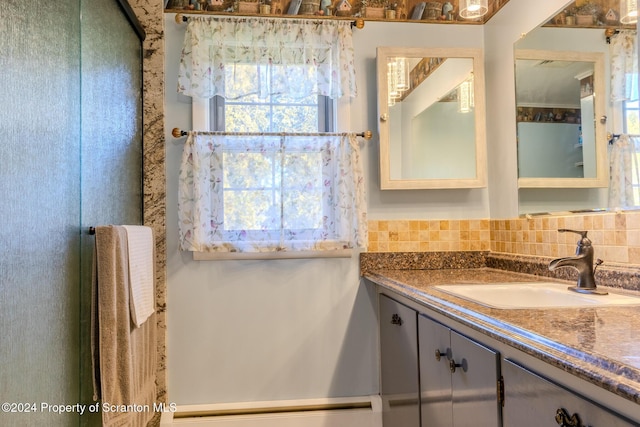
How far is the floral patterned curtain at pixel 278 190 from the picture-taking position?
207 centimetres

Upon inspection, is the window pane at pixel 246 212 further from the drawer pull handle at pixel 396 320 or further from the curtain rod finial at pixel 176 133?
the drawer pull handle at pixel 396 320

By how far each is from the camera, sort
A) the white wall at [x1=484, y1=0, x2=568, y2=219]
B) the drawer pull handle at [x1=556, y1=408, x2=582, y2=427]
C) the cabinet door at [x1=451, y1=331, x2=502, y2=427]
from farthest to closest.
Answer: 1. the white wall at [x1=484, y1=0, x2=568, y2=219]
2. the cabinet door at [x1=451, y1=331, x2=502, y2=427]
3. the drawer pull handle at [x1=556, y1=408, x2=582, y2=427]

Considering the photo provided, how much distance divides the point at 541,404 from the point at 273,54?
1.82m

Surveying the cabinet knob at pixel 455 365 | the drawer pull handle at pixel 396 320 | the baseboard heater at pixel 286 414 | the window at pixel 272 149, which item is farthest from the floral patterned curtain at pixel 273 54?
the baseboard heater at pixel 286 414

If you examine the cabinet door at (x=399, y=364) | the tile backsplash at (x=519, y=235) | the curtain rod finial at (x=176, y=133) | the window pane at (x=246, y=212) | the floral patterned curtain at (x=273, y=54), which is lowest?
the cabinet door at (x=399, y=364)

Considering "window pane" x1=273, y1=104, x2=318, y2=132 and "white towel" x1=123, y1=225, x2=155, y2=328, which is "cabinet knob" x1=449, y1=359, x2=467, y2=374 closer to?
"white towel" x1=123, y1=225, x2=155, y2=328

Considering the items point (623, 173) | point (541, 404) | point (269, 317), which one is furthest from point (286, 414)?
point (623, 173)

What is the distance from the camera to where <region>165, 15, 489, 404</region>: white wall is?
2113mm

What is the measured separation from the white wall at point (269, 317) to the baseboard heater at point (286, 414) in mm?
36

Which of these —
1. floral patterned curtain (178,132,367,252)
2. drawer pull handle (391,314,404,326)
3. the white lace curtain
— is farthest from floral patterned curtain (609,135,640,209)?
floral patterned curtain (178,132,367,252)

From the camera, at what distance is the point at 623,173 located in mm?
1416

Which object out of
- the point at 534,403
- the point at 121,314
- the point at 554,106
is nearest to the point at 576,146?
the point at 554,106

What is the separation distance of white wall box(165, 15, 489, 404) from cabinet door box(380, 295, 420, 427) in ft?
0.57

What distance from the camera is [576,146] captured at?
64.7 inches
